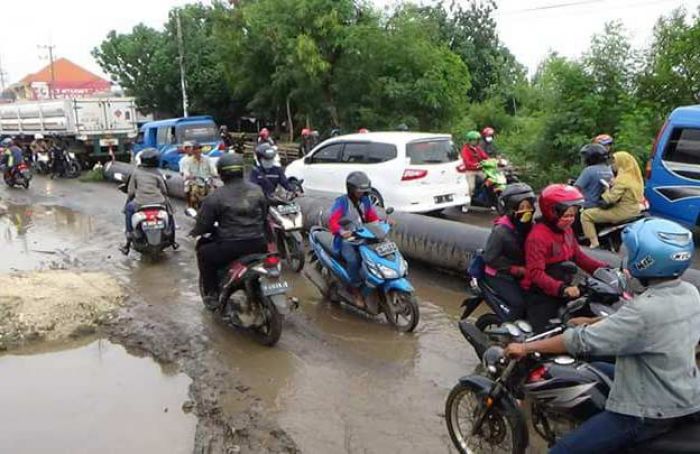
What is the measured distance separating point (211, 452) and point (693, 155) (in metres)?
7.88

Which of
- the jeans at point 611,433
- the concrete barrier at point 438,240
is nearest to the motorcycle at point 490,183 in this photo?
the concrete barrier at point 438,240

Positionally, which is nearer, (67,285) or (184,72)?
(67,285)

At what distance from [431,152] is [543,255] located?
6743mm

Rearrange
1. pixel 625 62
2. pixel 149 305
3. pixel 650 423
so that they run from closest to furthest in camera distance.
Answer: pixel 650 423 → pixel 149 305 → pixel 625 62

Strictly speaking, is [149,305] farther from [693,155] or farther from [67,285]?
[693,155]

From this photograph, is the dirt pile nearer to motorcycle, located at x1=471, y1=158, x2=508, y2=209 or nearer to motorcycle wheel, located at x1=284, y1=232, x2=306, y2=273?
motorcycle wheel, located at x1=284, y1=232, x2=306, y2=273

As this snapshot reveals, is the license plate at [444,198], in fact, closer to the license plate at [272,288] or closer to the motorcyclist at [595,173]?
the motorcyclist at [595,173]

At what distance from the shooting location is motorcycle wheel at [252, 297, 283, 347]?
5820 mm

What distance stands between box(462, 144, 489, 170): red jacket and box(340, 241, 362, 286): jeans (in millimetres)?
6562

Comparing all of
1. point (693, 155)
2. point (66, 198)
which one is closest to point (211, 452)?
point (693, 155)

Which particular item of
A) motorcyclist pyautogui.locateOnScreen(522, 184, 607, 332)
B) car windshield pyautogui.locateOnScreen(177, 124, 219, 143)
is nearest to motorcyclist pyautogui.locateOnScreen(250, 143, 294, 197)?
motorcyclist pyautogui.locateOnScreen(522, 184, 607, 332)

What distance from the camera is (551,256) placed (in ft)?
14.9

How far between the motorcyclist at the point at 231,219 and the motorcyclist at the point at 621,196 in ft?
13.4

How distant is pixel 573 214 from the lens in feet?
14.6
